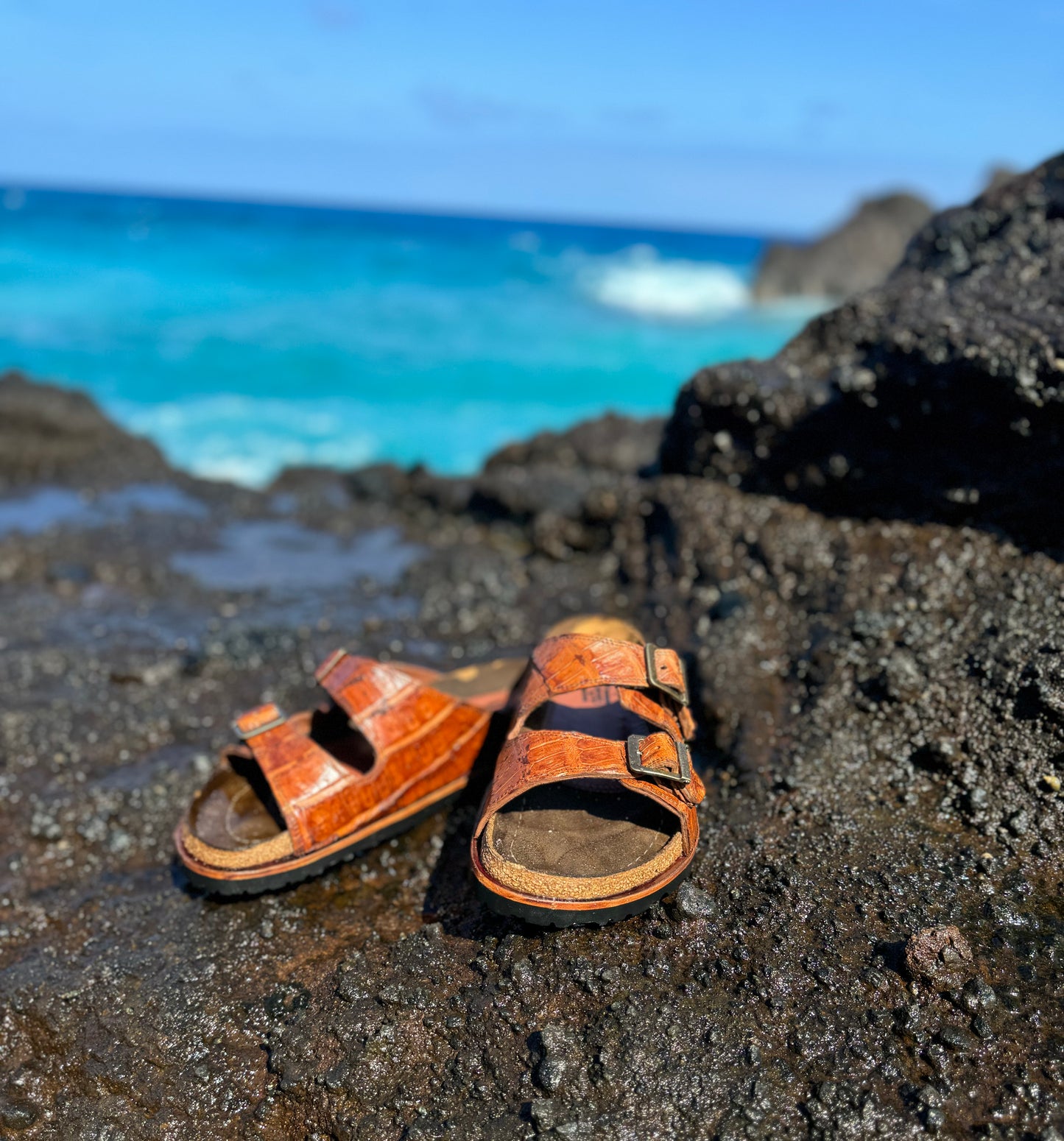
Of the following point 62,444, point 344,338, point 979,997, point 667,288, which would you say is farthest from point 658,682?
point 667,288

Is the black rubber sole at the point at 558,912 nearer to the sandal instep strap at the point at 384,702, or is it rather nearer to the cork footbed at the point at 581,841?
the cork footbed at the point at 581,841

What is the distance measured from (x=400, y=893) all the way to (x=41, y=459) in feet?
24.3

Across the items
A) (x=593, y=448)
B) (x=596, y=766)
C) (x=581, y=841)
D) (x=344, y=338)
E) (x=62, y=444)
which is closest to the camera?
(x=596, y=766)

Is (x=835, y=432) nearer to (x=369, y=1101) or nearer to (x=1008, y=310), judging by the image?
(x=1008, y=310)

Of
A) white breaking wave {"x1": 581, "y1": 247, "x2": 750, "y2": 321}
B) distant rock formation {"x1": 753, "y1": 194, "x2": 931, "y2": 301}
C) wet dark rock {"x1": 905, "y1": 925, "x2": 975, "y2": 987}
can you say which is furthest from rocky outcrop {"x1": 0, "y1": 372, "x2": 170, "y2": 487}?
distant rock formation {"x1": 753, "y1": 194, "x2": 931, "y2": 301}

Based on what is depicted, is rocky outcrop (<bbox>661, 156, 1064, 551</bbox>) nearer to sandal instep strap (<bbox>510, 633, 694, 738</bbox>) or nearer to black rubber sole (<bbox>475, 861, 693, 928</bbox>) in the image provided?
sandal instep strap (<bbox>510, 633, 694, 738</bbox>)

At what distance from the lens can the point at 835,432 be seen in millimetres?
4688

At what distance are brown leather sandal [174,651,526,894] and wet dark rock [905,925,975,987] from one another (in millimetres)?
1688

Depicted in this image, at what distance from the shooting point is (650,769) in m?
2.68

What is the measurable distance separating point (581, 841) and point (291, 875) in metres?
1.04

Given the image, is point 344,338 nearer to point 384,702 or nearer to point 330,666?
point 330,666

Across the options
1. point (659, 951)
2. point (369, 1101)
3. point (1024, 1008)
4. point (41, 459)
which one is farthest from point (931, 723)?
point (41, 459)

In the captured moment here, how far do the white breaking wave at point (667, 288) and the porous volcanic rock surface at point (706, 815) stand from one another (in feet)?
101

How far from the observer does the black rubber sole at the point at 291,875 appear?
291 centimetres
